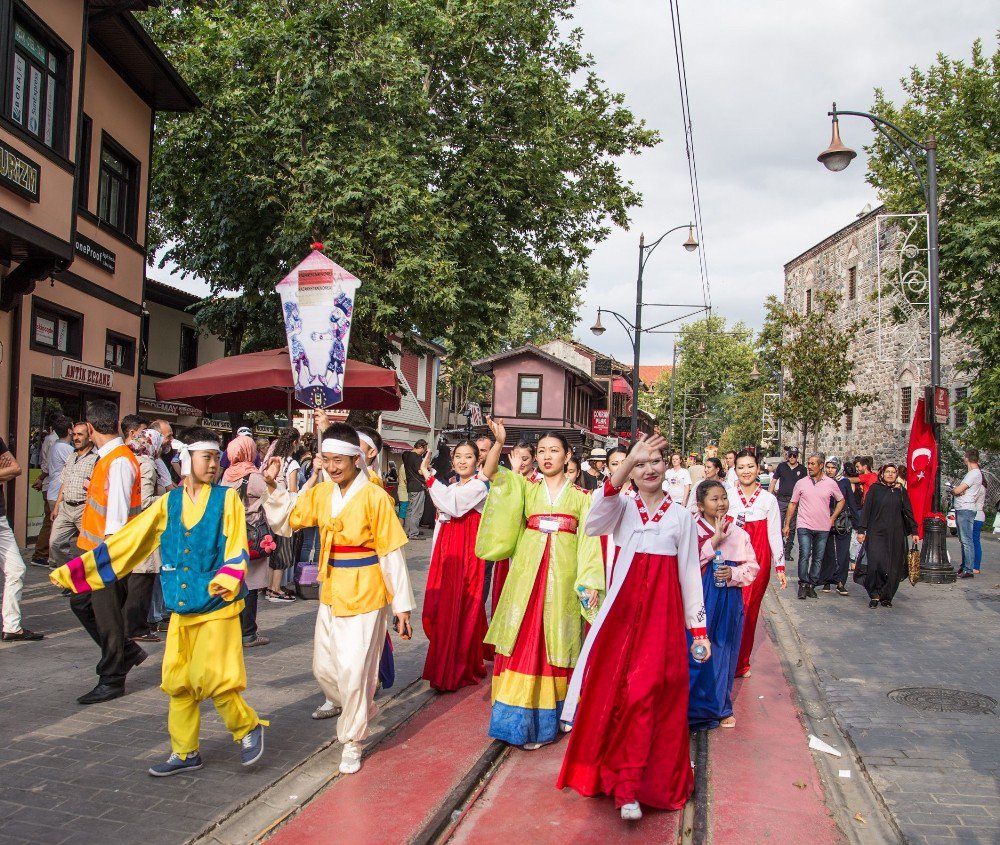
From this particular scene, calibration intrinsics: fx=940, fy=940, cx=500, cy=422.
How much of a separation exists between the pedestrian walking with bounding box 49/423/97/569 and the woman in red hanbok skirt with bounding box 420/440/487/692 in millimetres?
3241

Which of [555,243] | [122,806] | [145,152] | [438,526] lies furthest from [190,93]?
[122,806]

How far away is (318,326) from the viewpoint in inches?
344

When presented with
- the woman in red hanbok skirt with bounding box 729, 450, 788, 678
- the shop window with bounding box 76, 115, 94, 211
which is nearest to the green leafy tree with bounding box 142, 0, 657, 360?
the shop window with bounding box 76, 115, 94, 211

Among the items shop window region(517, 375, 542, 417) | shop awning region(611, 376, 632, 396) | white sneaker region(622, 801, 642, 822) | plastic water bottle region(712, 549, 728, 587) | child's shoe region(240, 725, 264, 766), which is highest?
shop awning region(611, 376, 632, 396)

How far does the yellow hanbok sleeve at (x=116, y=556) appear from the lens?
4.96m

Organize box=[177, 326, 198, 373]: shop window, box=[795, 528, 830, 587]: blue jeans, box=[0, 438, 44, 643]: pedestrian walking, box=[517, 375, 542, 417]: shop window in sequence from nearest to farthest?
box=[0, 438, 44, 643]: pedestrian walking < box=[795, 528, 830, 587]: blue jeans < box=[177, 326, 198, 373]: shop window < box=[517, 375, 542, 417]: shop window

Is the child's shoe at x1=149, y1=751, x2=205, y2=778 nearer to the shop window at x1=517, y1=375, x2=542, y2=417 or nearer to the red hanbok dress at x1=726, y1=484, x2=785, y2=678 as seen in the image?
the red hanbok dress at x1=726, y1=484, x2=785, y2=678

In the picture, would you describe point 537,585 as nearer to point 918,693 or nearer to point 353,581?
point 353,581

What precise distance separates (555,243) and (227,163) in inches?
306

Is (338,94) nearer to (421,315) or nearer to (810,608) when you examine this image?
(421,315)

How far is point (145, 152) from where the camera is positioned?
17.5m

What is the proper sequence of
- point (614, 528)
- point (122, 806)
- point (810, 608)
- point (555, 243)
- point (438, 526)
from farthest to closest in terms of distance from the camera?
point (555, 243)
point (810, 608)
point (438, 526)
point (614, 528)
point (122, 806)

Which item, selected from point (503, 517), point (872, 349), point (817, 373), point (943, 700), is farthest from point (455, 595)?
point (872, 349)

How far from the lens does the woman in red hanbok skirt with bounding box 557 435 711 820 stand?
4.64 meters
